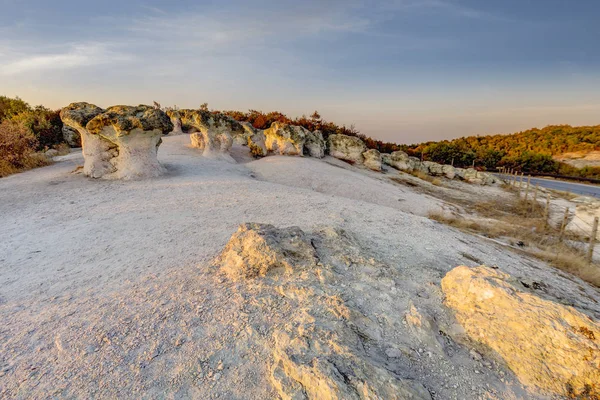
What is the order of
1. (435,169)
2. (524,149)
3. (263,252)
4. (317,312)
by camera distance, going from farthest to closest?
(524,149) → (435,169) → (263,252) → (317,312)

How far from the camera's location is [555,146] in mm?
51312

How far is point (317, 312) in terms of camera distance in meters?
2.72

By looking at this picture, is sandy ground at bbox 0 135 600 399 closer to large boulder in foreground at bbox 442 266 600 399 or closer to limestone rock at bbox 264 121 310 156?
large boulder in foreground at bbox 442 266 600 399

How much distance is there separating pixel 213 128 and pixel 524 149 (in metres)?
58.7

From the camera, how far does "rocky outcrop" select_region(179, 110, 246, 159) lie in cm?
1326

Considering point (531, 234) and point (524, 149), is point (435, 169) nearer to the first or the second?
point (531, 234)

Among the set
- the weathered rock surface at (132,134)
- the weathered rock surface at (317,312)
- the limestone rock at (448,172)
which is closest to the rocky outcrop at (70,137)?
the weathered rock surface at (132,134)

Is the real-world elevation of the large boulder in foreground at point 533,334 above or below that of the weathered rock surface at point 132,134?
below

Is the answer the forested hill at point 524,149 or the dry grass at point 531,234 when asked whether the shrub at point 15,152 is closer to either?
the dry grass at point 531,234

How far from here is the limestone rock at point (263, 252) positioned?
11.4 ft

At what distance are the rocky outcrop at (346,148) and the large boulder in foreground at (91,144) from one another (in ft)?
41.7

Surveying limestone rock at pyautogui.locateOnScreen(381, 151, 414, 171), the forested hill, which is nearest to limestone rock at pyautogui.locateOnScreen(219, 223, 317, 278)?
limestone rock at pyautogui.locateOnScreen(381, 151, 414, 171)

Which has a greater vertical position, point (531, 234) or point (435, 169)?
point (435, 169)

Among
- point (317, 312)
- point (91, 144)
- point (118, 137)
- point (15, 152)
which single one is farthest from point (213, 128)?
point (317, 312)
